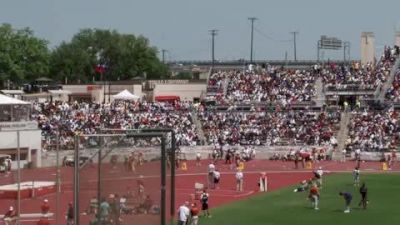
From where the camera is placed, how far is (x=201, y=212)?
35.6 metres

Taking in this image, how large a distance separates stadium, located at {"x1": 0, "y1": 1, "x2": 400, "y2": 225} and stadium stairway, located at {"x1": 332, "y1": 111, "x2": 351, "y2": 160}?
0.09 meters

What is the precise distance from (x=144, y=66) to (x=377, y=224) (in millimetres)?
103726

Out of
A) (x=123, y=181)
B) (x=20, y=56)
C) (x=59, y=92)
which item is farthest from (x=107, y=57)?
(x=123, y=181)

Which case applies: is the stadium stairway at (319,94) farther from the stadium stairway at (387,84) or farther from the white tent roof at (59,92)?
the white tent roof at (59,92)

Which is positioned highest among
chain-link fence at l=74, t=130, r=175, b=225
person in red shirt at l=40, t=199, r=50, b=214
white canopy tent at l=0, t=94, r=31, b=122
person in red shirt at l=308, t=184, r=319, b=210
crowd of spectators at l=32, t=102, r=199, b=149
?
chain-link fence at l=74, t=130, r=175, b=225

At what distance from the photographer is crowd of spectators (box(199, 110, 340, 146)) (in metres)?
67.2

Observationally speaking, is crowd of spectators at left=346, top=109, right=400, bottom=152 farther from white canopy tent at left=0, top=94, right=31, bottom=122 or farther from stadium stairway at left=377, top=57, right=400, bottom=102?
white canopy tent at left=0, top=94, right=31, bottom=122

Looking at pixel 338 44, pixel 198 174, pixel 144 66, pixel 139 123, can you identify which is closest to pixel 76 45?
pixel 144 66

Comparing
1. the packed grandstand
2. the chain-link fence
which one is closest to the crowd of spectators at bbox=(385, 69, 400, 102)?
the packed grandstand

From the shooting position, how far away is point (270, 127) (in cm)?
6981

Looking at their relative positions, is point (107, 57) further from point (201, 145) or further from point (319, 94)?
point (201, 145)

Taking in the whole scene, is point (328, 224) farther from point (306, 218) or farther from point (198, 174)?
point (198, 174)

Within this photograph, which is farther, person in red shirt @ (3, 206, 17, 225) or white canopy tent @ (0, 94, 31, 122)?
white canopy tent @ (0, 94, 31, 122)

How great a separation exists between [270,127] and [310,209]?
3335 centimetres
